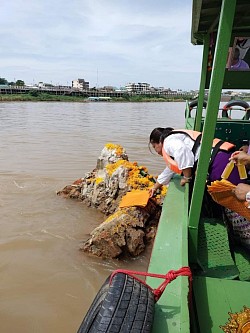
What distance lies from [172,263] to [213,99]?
910mm

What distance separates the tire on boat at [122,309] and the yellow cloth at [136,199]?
2.32 metres

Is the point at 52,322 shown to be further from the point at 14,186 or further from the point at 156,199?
the point at 14,186

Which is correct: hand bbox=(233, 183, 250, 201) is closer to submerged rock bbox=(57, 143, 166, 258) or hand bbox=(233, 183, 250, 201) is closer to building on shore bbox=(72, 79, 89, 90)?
submerged rock bbox=(57, 143, 166, 258)

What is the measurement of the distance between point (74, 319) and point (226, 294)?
1674mm

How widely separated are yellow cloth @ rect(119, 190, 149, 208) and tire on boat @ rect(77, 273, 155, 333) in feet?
7.60

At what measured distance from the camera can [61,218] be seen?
4961 millimetres

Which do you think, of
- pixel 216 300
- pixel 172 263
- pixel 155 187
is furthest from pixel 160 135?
pixel 216 300

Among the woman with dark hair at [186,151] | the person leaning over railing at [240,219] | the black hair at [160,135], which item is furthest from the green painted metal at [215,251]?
the black hair at [160,135]

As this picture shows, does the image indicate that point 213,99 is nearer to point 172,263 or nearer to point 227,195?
point 227,195

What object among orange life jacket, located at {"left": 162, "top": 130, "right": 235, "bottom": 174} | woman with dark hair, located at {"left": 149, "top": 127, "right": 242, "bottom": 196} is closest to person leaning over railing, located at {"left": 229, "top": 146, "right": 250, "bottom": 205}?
woman with dark hair, located at {"left": 149, "top": 127, "right": 242, "bottom": 196}

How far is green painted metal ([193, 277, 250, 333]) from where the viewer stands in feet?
5.21

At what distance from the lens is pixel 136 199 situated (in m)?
3.94

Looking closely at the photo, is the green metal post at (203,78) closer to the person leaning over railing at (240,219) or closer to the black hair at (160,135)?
the black hair at (160,135)

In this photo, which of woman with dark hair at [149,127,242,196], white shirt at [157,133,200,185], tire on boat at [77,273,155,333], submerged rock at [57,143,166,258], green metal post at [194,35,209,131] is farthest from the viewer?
submerged rock at [57,143,166,258]
